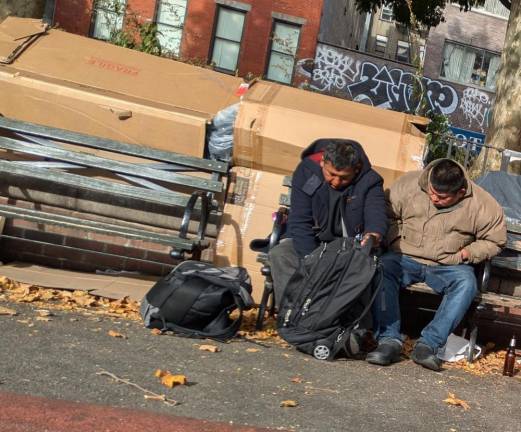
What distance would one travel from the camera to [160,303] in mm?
5547

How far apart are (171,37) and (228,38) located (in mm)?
1599

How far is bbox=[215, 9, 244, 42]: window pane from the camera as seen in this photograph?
24.8 metres

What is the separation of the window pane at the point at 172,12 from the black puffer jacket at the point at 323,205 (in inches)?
768

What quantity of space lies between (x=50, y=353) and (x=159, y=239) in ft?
6.00


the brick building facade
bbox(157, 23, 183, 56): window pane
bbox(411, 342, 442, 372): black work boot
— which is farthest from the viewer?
the brick building facade

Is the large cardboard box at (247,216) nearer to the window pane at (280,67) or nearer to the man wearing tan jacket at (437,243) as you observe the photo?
the man wearing tan jacket at (437,243)

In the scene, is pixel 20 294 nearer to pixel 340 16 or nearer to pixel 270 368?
pixel 270 368

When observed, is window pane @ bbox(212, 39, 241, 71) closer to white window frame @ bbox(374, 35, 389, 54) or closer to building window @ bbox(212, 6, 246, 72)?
building window @ bbox(212, 6, 246, 72)

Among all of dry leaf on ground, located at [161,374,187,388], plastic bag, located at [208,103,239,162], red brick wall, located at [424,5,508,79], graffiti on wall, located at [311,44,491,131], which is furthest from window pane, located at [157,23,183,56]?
dry leaf on ground, located at [161,374,187,388]

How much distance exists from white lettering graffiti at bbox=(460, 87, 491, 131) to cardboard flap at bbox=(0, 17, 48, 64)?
23.1 m

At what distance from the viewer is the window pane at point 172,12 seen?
2461 centimetres

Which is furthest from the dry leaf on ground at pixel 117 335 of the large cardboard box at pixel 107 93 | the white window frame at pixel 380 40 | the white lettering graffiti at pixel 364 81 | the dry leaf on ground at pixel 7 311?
the white window frame at pixel 380 40

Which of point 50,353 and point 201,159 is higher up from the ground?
point 201,159

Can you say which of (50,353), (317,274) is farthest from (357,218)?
(50,353)
